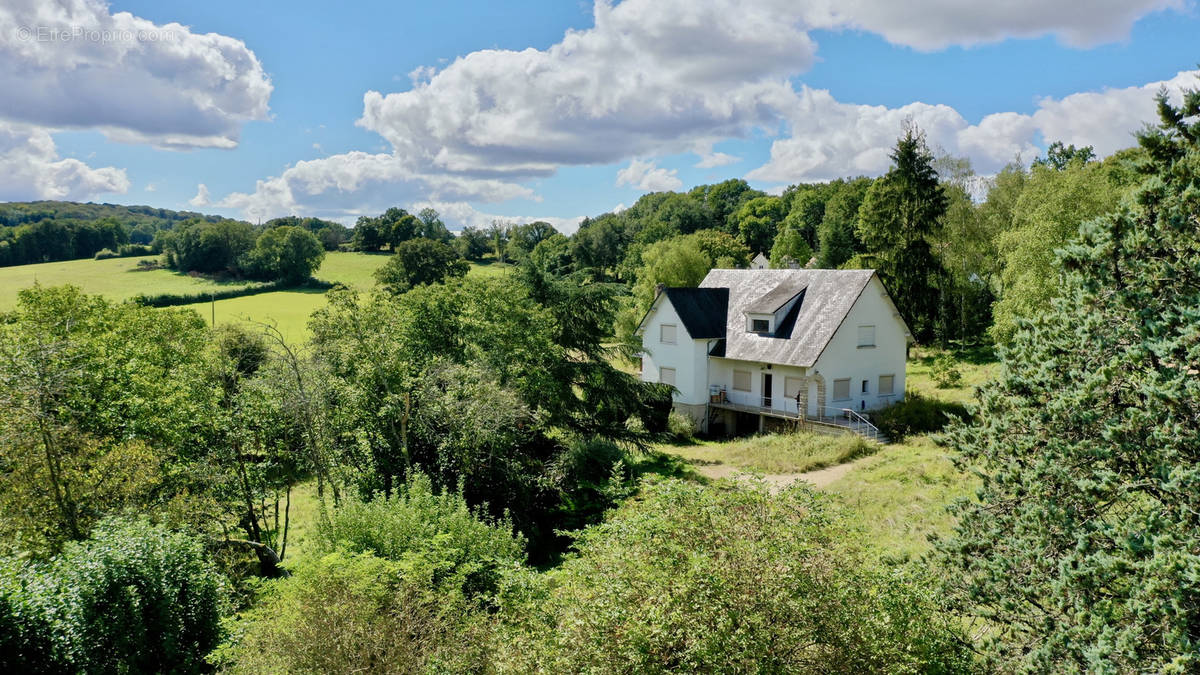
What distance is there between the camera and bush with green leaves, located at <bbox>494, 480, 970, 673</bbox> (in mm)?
6777

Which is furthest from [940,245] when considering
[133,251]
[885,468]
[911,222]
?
[133,251]

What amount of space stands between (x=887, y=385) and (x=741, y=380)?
6.85 metres

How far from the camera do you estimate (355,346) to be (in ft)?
67.7

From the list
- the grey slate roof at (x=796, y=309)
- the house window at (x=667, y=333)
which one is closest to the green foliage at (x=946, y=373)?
the grey slate roof at (x=796, y=309)

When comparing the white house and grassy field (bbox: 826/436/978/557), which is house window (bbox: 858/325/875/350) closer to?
the white house

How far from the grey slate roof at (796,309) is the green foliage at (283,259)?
52.9m

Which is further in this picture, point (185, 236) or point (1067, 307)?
point (185, 236)

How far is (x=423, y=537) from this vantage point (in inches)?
525

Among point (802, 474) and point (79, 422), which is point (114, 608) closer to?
point (79, 422)

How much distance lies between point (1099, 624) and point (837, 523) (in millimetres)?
2663

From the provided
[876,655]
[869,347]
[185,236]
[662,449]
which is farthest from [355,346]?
[185,236]

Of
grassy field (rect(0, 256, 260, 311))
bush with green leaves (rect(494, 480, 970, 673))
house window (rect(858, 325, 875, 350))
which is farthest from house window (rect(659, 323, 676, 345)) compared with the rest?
grassy field (rect(0, 256, 260, 311))

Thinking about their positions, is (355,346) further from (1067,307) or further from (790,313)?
(790,313)

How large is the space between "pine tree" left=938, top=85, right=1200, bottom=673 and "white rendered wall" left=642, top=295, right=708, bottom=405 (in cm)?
2526
